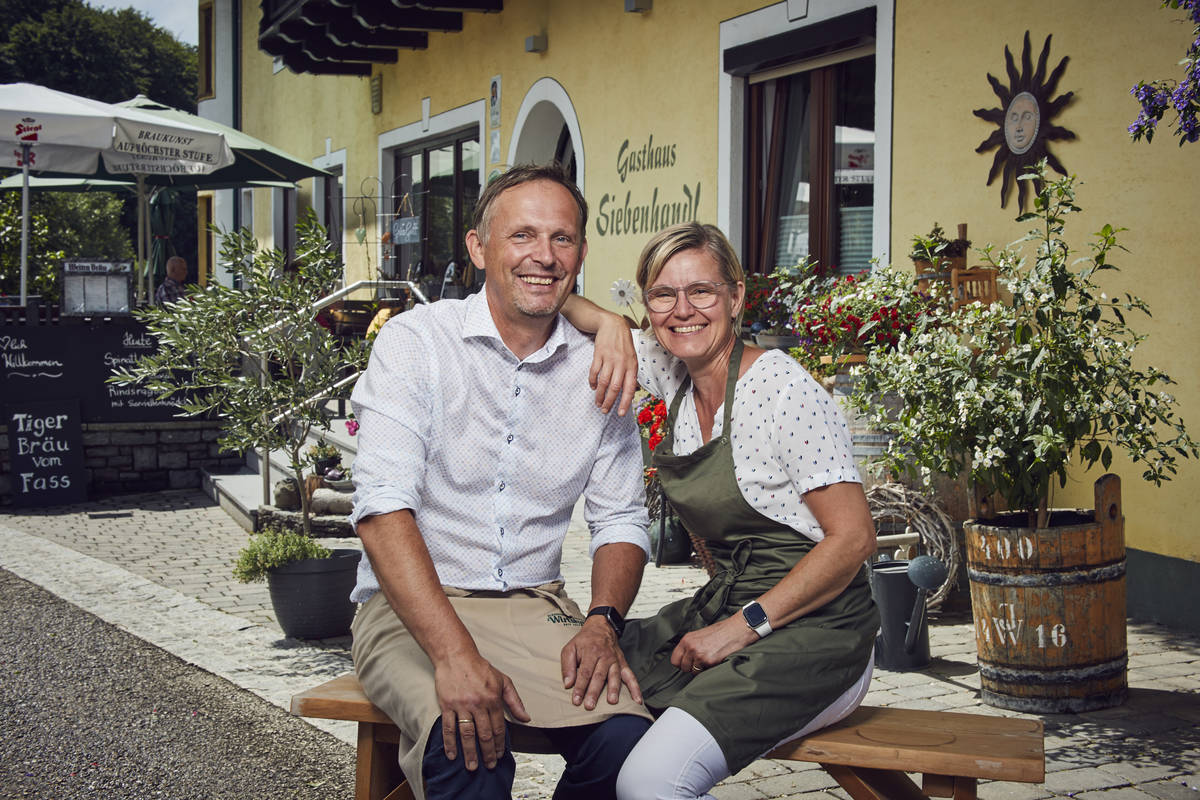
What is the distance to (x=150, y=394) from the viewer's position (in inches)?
386

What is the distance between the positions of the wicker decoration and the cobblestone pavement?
0.74ft

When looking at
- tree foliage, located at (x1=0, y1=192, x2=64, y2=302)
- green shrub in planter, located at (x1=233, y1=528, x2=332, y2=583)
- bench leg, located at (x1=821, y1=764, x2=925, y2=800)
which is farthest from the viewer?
tree foliage, located at (x1=0, y1=192, x2=64, y2=302)

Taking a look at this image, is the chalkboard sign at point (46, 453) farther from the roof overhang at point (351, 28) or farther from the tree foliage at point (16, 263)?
the tree foliage at point (16, 263)

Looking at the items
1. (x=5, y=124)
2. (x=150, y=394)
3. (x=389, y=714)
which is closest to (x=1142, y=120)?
(x=389, y=714)

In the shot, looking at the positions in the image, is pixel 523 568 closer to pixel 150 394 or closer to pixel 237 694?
pixel 237 694

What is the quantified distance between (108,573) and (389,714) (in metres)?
4.84

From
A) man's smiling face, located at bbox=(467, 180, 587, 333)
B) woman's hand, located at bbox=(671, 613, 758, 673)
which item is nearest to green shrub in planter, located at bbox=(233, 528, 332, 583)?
man's smiling face, located at bbox=(467, 180, 587, 333)

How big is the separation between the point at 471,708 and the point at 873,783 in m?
0.86

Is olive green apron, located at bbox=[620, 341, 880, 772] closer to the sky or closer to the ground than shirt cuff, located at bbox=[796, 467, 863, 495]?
closer to the ground

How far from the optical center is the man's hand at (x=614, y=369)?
273 cm

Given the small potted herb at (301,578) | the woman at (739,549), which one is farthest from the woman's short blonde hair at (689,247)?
the small potted herb at (301,578)

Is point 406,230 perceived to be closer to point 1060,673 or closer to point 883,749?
point 1060,673

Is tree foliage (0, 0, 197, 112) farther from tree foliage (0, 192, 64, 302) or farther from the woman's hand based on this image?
the woman's hand

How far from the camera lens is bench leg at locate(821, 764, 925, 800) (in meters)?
2.41
